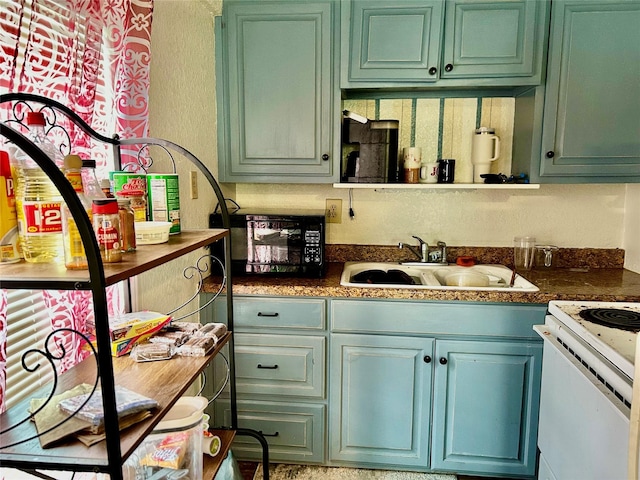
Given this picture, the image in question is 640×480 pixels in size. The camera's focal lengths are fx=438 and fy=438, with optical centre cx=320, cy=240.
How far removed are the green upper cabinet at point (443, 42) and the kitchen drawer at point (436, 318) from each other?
977 mm

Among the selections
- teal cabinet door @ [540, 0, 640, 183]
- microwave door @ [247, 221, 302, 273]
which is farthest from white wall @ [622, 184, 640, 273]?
microwave door @ [247, 221, 302, 273]

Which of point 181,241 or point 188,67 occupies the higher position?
point 188,67

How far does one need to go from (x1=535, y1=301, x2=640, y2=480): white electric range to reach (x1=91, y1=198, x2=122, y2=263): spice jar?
3.45 feet

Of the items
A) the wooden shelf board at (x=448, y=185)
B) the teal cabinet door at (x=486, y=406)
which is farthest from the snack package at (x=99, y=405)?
the wooden shelf board at (x=448, y=185)

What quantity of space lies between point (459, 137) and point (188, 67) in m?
1.35

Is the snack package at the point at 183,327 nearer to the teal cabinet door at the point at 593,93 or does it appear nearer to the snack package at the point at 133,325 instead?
the snack package at the point at 133,325

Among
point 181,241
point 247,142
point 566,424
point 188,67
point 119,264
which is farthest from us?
point 247,142

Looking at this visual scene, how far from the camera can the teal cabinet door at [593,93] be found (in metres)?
1.85

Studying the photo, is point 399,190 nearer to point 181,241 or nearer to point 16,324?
point 181,241

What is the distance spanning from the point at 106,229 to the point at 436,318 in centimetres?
137

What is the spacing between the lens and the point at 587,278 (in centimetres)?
199

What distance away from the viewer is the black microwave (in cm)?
192

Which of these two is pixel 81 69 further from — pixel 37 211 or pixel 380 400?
pixel 380 400

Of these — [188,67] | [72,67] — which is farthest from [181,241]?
[188,67]
